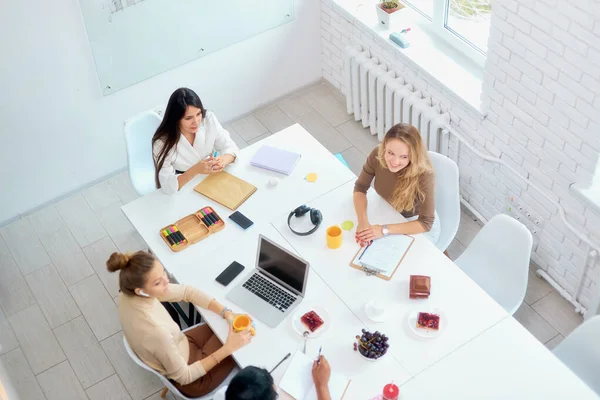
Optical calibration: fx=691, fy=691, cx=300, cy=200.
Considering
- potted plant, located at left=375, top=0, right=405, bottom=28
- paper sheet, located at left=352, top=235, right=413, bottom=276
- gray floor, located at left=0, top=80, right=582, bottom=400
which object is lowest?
gray floor, located at left=0, top=80, right=582, bottom=400

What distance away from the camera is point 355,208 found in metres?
3.53

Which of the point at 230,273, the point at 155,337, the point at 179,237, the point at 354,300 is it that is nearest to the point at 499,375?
the point at 354,300

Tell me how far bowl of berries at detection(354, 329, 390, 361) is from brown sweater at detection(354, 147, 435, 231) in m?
0.76

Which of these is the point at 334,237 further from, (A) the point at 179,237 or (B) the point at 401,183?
(A) the point at 179,237

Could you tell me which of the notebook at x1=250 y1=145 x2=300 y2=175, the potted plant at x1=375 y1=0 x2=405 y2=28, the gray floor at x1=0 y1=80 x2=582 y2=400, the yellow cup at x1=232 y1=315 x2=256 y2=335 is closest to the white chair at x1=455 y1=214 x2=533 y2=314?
the gray floor at x1=0 y1=80 x2=582 y2=400

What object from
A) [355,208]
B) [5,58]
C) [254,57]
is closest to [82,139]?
[5,58]

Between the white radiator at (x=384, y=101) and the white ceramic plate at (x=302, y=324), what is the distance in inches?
66.5

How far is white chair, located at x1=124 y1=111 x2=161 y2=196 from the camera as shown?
13.4 ft

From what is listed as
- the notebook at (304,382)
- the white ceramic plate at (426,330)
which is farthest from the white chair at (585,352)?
the notebook at (304,382)

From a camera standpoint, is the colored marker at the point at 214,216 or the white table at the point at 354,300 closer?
the white table at the point at 354,300

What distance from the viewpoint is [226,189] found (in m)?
3.71

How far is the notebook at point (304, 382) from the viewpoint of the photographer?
9.16 feet

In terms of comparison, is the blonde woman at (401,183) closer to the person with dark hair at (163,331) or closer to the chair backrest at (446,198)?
the chair backrest at (446,198)

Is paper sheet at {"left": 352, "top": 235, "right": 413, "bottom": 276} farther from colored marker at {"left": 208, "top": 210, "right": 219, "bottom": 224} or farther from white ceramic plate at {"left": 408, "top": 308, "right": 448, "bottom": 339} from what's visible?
colored marker at {"left": 208, "top": 210, "right": 219, "bottom": 224}
